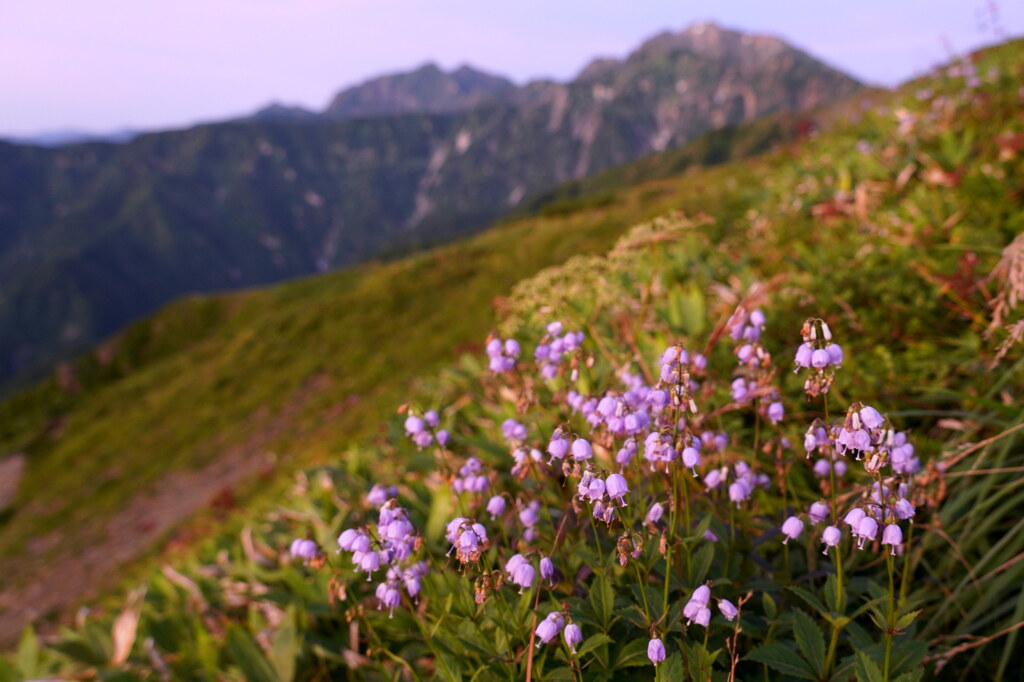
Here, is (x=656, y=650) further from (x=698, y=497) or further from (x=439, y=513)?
(x=439, y=513)

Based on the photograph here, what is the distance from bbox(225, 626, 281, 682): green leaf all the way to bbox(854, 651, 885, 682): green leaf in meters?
3.02

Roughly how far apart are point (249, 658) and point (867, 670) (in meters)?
3.21

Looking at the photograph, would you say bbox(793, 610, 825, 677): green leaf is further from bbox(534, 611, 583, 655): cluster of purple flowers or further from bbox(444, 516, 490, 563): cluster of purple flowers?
bbox(444, 516, 490, 563): cluster of purple flowers

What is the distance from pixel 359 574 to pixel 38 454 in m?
42.2

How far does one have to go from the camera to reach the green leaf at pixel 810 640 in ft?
6.82

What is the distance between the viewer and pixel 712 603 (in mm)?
2514

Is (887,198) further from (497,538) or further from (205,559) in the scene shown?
(205,559)

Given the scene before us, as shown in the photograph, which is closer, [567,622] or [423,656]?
[567,622]

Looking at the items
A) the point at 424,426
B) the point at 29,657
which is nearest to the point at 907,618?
the point at 424,426

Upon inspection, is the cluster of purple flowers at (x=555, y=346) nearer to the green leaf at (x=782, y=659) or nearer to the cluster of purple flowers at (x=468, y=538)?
the cluster of purple flowers at (x=468, y=538)

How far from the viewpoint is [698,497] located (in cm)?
296

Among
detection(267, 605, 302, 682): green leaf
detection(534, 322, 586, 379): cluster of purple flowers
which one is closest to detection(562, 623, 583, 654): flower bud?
detection(534, 322, 586, 379): cluster of purple flowers

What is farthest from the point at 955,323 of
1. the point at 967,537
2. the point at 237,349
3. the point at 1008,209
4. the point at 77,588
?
the point at 237,349

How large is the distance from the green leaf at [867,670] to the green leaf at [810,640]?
0.55 feet
